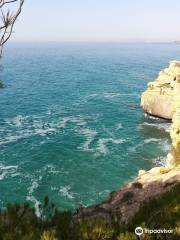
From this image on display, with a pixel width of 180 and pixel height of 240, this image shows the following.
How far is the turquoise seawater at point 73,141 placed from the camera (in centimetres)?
5256

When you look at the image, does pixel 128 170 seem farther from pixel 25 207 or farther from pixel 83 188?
pixel 25 207

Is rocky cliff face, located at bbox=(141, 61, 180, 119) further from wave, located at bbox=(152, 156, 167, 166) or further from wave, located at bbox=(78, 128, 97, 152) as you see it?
wave, located at bbox=(152, 156, 167, 166)

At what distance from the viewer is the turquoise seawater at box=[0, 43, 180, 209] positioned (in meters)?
52.6

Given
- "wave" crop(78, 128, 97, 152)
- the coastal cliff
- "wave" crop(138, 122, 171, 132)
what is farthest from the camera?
"wave" crop(138, 122, 171, 132)

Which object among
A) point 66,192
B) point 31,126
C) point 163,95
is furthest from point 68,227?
point 163,95

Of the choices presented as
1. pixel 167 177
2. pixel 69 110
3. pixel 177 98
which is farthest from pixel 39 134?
pixel 167 177

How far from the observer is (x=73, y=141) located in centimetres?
7125

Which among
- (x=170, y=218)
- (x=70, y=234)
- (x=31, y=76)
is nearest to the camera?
(x=70, y=234)

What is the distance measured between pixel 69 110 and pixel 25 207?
267 feet

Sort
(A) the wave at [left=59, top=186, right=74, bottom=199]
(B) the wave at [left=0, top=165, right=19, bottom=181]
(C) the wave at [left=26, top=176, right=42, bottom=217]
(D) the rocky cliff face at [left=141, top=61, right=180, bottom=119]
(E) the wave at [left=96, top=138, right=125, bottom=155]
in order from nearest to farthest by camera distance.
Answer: (C) the wave at [left=26, top=176, right=42, bottom=217] → (A) the wave at [left=59, top=186, right=74, bottom=199] → (B) the wave at [left=0, top=165, right=19, bottom=181] → (E) the wave at [left=96, top=138, right=125, bottom=155] → (D) the rocky cliff face at [left=141, top=61, right=180, bottom=119]

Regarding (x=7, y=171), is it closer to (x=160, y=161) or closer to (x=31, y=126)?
(x=160, y=161)

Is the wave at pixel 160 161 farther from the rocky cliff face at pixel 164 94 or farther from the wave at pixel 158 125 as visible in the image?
the rocky cliff face at pixel 164 94

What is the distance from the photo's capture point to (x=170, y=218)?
13.2 m

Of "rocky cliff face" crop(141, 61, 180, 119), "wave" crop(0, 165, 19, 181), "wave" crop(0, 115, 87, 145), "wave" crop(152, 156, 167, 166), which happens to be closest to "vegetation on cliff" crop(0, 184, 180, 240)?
"wave" crop(0, 165, 19, 181)
